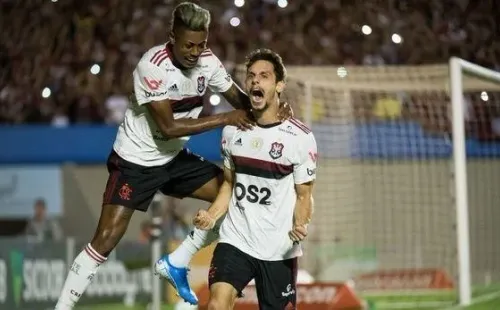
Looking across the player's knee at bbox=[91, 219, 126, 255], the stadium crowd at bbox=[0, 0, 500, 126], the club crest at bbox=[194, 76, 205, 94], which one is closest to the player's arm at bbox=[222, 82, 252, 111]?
the club crest at bbox=[194, 76, 205, 94]

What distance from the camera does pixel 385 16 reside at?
50.7 feet

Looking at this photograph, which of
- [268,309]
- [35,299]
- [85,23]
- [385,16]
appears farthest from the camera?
[85,23]

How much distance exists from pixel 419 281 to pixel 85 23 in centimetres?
579

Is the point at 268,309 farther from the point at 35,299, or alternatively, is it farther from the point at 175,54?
the point at 35,299

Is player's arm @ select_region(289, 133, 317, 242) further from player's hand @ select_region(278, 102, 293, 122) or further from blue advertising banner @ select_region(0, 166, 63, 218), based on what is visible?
blue advertising banner @ select_region(0, 166, 63, 218)

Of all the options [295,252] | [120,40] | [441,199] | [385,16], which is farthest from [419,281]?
[295,252]

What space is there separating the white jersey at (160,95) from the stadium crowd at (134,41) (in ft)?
25.7

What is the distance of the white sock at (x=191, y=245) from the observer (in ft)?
26.3

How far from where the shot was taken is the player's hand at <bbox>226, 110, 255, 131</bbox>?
728cm

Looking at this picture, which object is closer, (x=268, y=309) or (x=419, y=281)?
(x=268, y=309)

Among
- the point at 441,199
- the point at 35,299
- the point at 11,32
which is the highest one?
the point at 11,32

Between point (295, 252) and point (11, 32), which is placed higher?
point (11, 32)

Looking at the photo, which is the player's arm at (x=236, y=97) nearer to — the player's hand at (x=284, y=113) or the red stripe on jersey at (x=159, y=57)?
the red stripe on jersey at (x=159, y=57)

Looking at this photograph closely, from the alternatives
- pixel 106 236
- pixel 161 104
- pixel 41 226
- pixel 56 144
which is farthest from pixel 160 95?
pixel 41 226
